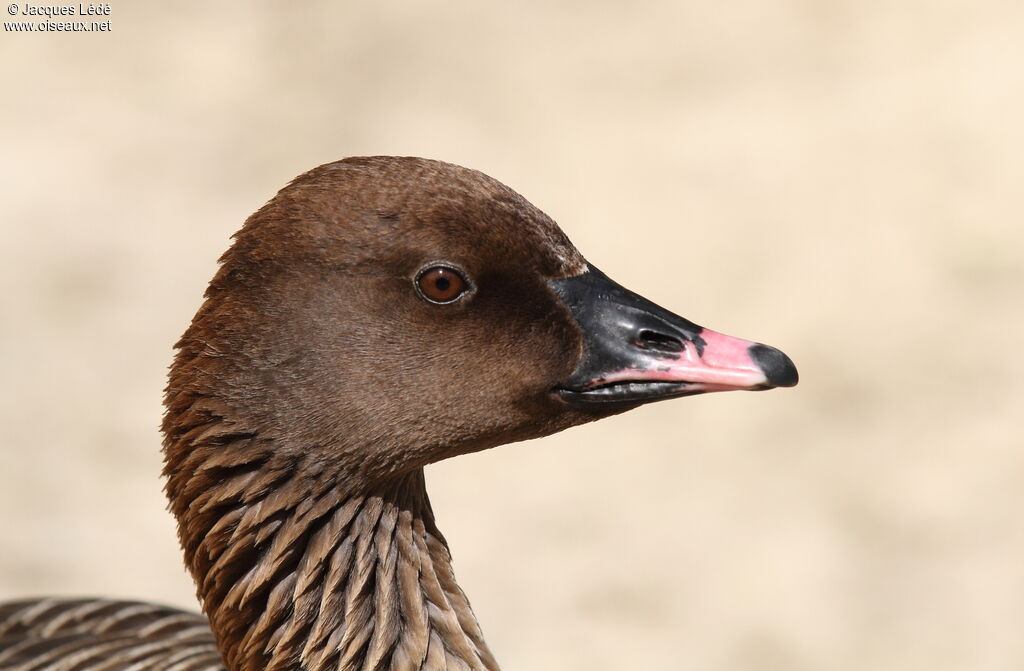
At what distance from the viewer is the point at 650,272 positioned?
28.4 ft

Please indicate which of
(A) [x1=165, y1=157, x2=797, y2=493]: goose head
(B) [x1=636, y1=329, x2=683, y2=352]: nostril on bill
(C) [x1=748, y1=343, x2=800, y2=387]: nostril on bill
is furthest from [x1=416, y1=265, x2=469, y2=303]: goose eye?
(C) [x1=748, y1=343, x2=800, y2=387]: nostril on bill

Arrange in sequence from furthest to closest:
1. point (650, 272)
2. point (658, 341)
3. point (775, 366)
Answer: point (650, 272)
point (658, 341)
point (775, 366)

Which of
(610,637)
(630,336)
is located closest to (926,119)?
Result: (610,637)

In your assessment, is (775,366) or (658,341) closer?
(775,366)

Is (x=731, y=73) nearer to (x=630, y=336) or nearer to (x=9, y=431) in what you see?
(x=9, y=431)

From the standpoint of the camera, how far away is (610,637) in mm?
6586

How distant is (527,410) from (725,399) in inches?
186

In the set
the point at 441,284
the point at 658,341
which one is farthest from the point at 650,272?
the point at 441,284

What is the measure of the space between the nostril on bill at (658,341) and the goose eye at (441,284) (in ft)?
1.53

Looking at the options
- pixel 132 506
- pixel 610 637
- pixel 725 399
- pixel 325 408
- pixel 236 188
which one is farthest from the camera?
pixel 236 188

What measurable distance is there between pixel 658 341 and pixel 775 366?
0.30m

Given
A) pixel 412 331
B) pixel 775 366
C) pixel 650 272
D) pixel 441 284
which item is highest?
pixel 650 272

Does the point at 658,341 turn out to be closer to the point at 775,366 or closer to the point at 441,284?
the point at 775,366

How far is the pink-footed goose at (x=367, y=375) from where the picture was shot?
10.6 ft
